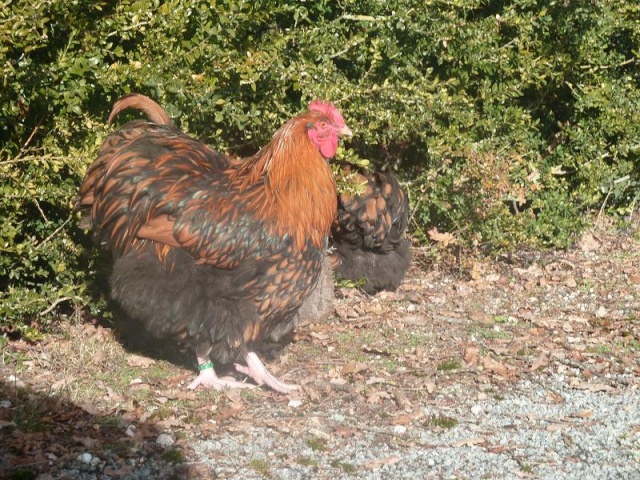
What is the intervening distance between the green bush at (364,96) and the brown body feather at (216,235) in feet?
1.74

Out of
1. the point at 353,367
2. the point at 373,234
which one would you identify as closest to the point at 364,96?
the point at 373,234

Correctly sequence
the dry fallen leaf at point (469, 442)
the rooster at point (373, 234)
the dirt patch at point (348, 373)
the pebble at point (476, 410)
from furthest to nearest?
the rooster at point (373, 234), the pebble at point (476, 410), the dry fallen leaf at point (469, 442), the dirt patch at point (348, 373)

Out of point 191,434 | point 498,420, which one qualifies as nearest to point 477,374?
point 498,420

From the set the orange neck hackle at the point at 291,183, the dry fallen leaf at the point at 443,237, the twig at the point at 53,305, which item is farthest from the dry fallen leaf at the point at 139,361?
the dry fallen leaf at the point at 443,237

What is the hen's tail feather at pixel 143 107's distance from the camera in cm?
611

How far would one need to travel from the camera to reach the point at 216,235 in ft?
18.5

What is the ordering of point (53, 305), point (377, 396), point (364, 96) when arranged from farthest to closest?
point (364, 96) < point (53, 305) < point (377, 396)

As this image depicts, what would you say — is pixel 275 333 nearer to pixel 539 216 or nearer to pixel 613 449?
pixel 613 449

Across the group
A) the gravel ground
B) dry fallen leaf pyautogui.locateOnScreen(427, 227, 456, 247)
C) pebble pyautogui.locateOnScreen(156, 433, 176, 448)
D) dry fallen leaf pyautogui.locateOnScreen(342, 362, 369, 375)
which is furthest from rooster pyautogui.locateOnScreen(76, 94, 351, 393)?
dry fallen leaf pyautogui.locateOnScreen(427, 227, 456, 247)

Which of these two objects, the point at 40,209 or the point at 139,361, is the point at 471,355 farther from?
the point at 40,209

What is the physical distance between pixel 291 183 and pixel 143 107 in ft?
4.03

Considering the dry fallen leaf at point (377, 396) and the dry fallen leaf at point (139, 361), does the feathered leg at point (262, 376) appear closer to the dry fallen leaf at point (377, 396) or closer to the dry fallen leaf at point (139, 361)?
the dry fallen leaf at point (377, 396)

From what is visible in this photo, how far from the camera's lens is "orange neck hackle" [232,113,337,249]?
5.77 meters

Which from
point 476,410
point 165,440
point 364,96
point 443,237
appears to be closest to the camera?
point 165,440
